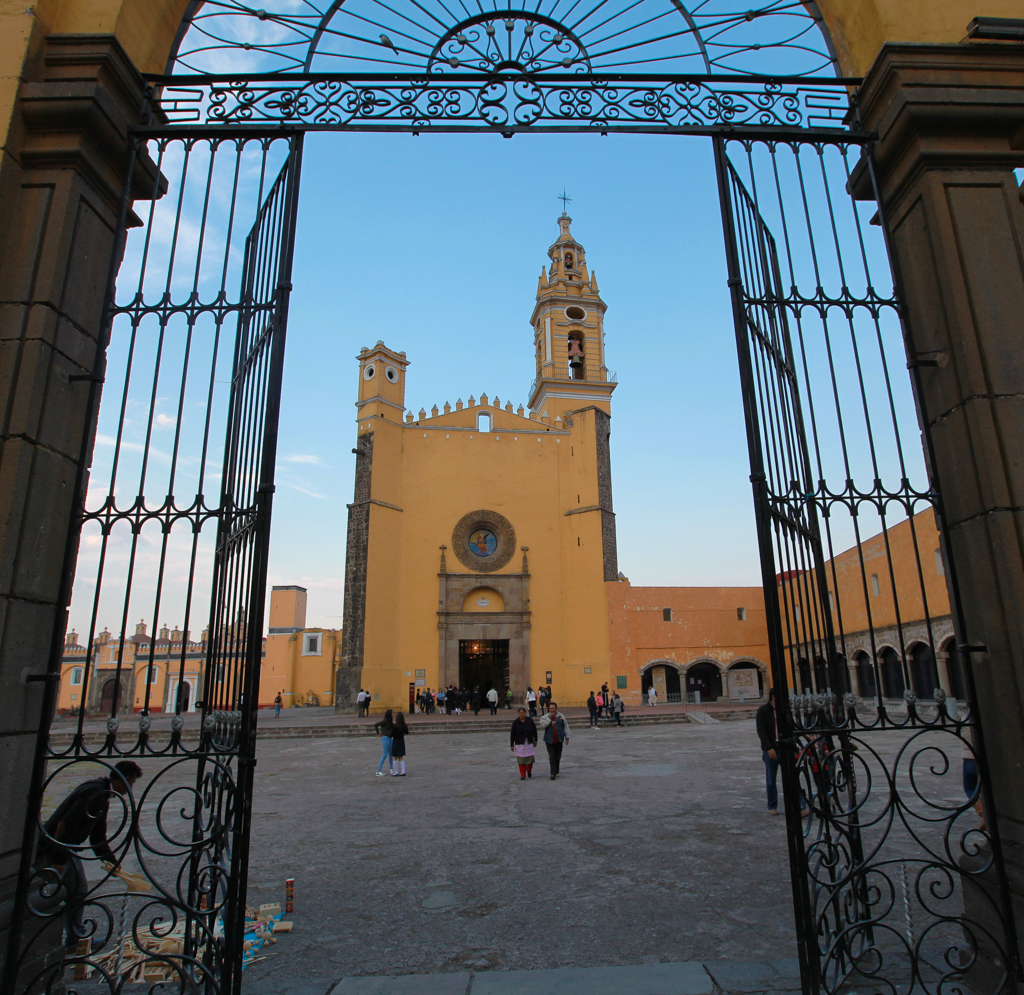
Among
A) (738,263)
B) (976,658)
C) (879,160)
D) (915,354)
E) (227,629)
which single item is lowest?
(976,658)

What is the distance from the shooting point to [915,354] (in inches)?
132

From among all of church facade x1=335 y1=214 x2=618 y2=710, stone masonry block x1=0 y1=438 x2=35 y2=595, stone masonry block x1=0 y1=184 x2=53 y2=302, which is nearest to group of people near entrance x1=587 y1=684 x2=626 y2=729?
church facade x1=335 y1=214 x2=618 y2=710

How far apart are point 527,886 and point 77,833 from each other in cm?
271

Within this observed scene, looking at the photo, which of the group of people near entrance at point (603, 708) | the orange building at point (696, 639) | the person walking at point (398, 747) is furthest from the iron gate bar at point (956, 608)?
the orange building at point (696, 639)

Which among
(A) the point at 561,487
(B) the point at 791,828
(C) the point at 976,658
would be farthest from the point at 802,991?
(A) the point at 561,487

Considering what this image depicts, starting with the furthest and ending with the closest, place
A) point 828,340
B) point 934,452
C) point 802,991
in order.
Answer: point 828,340 < point 934,452 < point 802,991

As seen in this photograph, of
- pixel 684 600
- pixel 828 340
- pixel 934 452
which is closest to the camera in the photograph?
pixel 934 452

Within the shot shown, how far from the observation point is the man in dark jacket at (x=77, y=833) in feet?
9.37

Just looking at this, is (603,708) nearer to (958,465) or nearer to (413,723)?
(413,723)

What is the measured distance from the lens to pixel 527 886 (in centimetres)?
475

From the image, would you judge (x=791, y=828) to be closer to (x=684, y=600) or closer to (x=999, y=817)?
(x=999, y=817)

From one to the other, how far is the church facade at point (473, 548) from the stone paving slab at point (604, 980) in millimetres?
21790

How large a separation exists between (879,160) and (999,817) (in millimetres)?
3060

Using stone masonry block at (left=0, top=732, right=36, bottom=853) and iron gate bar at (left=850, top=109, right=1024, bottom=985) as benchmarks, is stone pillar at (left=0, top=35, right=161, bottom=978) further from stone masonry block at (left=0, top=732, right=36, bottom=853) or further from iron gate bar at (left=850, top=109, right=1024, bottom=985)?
iron gate bar at (left=850, top=109, right=1024, bottom=985)
